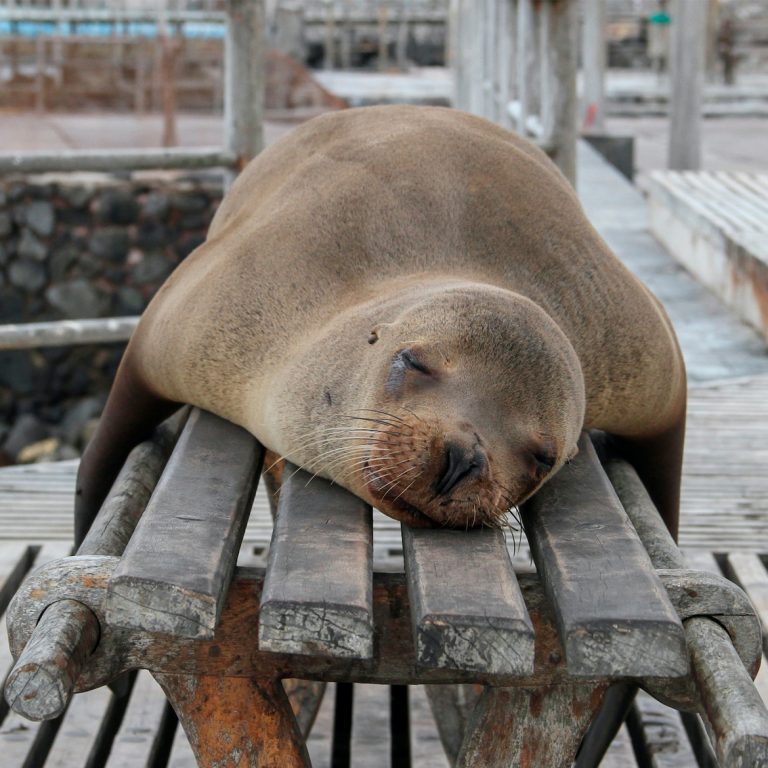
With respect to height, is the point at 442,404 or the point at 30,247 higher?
the point at 442,404

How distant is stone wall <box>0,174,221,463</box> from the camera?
961 cm

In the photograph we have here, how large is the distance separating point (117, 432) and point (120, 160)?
2.41 m

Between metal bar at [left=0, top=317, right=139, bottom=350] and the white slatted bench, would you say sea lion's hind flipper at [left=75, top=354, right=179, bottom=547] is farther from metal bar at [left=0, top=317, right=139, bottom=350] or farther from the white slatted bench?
the white slatted bench

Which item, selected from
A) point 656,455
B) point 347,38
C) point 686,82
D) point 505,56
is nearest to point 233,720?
point 656,455

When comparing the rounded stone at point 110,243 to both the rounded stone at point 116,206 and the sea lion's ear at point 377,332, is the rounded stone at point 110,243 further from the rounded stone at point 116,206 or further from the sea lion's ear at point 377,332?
the sea lion's ear at point 377,332

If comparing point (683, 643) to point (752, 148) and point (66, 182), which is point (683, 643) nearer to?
point (66, 182)

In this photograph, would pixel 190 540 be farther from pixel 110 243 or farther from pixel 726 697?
pixel 110 243

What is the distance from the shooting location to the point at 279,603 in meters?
1.60

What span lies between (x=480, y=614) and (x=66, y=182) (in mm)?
8546

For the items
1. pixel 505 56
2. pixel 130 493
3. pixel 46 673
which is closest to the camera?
pixel 46 673

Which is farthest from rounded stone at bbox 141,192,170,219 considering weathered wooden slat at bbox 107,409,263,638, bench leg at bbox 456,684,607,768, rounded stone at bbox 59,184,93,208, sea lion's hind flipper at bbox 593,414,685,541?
bench leg at bbox 456,684,607,768

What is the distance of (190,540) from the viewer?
1783 mm

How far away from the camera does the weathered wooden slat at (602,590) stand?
5.26 feet

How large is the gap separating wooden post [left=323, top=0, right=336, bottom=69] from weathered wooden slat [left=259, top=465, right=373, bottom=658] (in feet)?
66.1
